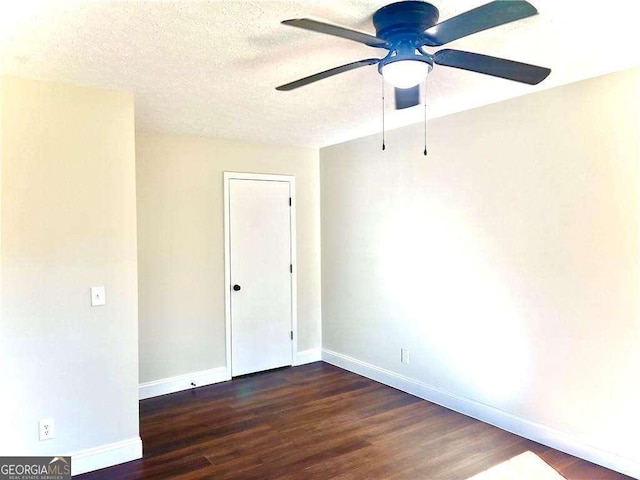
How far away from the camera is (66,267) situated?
2.69 m

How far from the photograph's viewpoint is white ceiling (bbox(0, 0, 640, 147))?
1801mm

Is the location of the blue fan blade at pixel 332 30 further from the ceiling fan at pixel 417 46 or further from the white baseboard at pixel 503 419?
the white baseboard at pixel 503 419

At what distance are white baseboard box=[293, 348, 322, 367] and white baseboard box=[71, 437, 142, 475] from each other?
2.18m

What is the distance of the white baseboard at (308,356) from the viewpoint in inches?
193

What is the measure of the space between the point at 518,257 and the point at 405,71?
Result: 194 centimetres

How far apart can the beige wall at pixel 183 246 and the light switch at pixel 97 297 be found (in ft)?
3.78

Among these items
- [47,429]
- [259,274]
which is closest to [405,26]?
[47,429]

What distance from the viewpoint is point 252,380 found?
4410mm

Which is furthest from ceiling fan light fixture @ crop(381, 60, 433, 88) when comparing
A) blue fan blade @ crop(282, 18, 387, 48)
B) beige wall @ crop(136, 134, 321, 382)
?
beige wall @ crop(136, 134, 321, 382)

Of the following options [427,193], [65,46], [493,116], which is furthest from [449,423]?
[65,46]

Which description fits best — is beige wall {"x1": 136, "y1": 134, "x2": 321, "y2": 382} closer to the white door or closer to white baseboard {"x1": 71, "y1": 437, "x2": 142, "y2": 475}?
the white door

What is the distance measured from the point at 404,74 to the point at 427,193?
214cm

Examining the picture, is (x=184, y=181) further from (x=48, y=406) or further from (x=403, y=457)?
(x=403, y=457)

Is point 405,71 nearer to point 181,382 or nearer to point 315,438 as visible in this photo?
point 315,438
